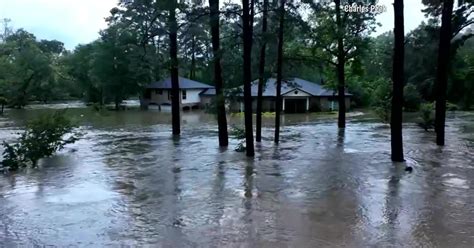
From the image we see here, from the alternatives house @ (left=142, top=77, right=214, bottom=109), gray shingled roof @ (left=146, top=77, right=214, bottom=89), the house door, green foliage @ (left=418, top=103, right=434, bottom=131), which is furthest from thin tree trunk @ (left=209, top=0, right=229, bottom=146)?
gray shingled roof @ (left=146, top=77, right=214, bottom=89)

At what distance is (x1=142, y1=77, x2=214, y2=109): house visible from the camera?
176 ft

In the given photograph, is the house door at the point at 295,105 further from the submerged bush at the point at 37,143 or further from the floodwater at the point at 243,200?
the submerged bush at the point at 37,143

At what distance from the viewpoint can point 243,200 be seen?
913 cm

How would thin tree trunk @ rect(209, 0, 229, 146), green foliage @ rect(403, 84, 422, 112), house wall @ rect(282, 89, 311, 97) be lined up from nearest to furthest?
thin tree trunk @ rect(209, 0, 229, 146), green foliage @ rect(403, 84, 422, 112), house wall @ rect(282, 89, 311, 97)

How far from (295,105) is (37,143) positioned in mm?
35494

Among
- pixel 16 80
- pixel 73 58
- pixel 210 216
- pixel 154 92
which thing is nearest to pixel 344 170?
pixel 210 216

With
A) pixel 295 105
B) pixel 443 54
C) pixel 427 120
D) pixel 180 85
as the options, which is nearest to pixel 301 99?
pixel 295 105

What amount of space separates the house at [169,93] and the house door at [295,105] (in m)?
11.9

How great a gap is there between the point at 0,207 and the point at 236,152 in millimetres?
8714

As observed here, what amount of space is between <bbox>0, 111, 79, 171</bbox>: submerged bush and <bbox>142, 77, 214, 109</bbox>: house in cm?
3627

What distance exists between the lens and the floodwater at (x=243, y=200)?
6.77 meters

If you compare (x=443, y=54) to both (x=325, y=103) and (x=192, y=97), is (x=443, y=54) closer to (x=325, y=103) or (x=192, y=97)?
(x=325, y=103)

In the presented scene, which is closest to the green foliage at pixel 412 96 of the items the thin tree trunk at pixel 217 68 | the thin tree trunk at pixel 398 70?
the thin tree trunk at pixel 217 68

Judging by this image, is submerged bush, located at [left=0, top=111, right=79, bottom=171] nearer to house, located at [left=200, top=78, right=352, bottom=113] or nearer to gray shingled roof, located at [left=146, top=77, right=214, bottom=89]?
house, located at [left=200, top=78, right=352, bottom=113]
